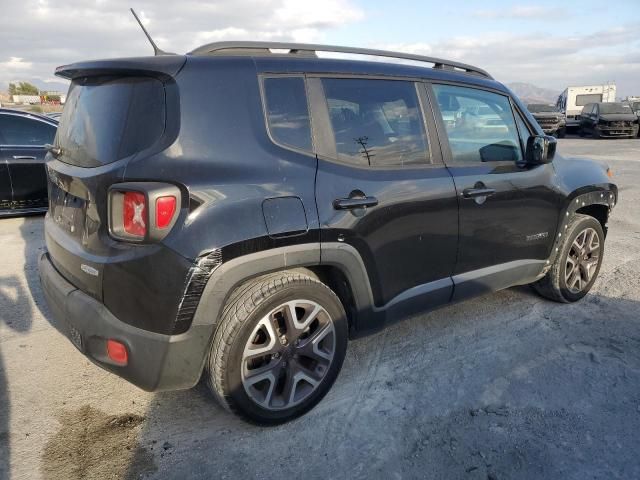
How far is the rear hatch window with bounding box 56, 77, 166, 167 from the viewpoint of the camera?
218 cm

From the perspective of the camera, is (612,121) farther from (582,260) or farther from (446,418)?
(446,418)

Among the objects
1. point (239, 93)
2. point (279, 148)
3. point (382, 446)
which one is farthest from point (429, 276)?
point (239, 93)

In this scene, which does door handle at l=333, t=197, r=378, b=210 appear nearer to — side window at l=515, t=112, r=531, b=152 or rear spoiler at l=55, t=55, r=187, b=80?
rear spoiler at l=55, t=55, r=187, b=80

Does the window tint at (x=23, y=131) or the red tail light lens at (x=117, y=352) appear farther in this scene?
the window tint at (x=23, y=131)

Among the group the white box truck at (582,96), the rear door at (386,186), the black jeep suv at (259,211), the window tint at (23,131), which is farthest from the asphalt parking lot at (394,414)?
the white box truck at (582,96)

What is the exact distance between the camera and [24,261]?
506cm

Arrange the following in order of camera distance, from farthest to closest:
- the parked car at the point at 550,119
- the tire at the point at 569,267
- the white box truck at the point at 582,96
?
the white box truck at the point at 582,96, the parked car at the point at 550,119, the tire at the point at 569,267

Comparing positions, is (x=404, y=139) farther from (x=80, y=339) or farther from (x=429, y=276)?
(x=80, y=339)

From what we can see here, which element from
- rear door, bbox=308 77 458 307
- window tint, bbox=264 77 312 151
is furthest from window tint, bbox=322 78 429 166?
window tint, bbox=264 77 312 151

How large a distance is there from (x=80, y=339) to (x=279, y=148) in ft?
4.35

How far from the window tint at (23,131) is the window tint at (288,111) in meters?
5.41

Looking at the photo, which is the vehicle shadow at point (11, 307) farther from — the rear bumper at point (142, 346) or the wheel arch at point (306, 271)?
the wheel arch at point (306, 271)

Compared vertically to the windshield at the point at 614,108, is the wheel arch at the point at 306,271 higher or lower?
lower

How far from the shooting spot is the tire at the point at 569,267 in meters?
3.87
